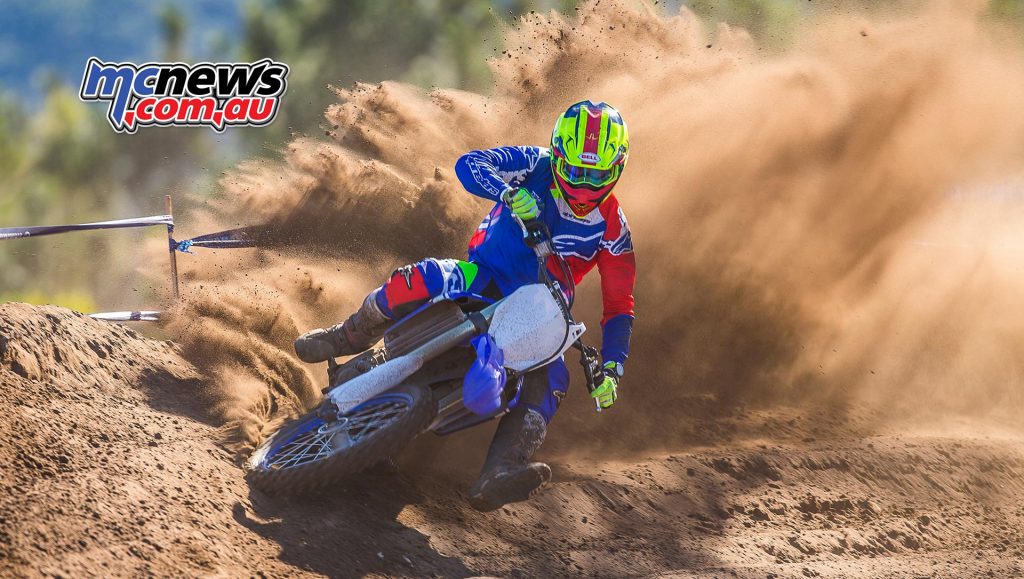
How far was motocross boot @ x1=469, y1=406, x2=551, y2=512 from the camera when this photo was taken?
5.62 metres

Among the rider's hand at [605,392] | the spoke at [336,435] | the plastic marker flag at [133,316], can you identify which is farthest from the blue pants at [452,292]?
the plastic marker flag at [133,316]

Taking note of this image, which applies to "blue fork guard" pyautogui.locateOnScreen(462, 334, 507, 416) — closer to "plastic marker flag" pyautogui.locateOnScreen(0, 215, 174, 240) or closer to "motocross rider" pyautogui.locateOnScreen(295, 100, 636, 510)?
"motocross rider" pyautogui.locateOnScreen(295, 100, 636, 510)

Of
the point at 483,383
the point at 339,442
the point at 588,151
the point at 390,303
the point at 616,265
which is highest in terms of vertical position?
the point at 588,151

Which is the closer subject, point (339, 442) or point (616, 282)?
point (339, 442)

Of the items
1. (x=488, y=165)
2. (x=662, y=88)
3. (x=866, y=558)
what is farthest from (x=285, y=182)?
(x=866, y=558)

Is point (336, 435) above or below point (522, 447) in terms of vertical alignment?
above

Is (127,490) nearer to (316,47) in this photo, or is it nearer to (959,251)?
(959,251)

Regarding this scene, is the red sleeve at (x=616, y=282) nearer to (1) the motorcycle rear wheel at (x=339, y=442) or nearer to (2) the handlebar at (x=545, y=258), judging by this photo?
(2) the handlebar at (x=545, y=258)

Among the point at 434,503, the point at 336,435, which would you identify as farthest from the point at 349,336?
the point at 434,503

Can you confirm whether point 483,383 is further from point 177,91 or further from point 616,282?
point 177,91

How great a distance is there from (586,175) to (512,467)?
1.91 meters

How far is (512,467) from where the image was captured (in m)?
5.86

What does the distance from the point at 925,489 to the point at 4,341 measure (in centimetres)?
733

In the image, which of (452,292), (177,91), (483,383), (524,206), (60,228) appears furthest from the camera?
(177,91)
